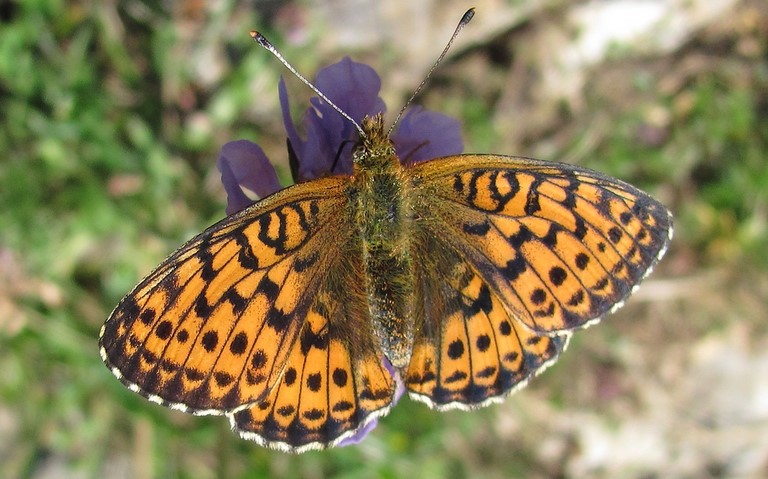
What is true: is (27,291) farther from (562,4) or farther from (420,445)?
(562,4)

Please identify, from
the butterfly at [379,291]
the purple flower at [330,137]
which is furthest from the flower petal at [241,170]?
the butterfly at [379,291]

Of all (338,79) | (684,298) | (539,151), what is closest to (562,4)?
(539,151)

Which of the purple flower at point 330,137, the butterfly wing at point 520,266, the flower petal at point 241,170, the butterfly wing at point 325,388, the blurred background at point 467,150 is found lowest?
the butterfly wing at point 325,388

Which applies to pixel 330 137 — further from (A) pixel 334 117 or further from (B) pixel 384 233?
(B) pixel 384 233

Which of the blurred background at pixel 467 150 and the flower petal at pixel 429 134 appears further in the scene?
the blurred background at pixel 467 150

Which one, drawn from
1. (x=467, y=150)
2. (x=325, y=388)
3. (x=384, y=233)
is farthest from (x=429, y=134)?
(x=467, y=150)

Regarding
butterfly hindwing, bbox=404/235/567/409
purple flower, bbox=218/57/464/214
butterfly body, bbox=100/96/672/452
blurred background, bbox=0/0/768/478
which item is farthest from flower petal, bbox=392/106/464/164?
blurred background, bbox=0/0/768/478

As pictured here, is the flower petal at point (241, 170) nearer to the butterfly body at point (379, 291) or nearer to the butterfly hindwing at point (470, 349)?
the butterfly body at point (379, 291)

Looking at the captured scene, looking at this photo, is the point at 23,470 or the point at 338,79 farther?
the point at 23,470
